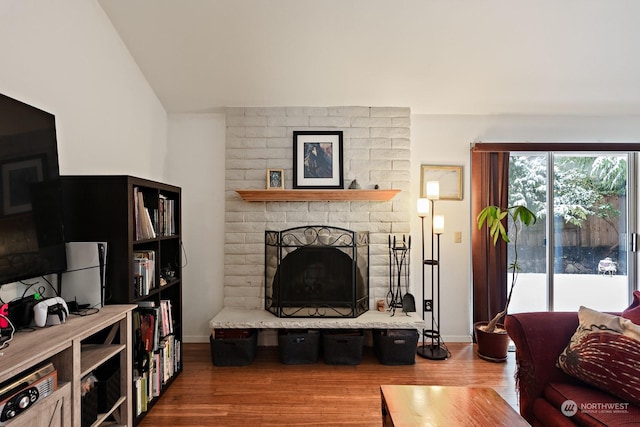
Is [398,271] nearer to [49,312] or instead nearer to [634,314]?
[634,314]

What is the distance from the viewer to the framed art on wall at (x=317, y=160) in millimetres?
3314

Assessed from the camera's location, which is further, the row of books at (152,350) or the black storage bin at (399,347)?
the black storage bin at (399,347)

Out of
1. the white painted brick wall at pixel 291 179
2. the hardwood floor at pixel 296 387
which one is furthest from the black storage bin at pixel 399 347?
the white painted brick wall at pixel 291 179

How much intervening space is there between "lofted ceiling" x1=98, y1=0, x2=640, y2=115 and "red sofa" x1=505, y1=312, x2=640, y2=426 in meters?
2.02

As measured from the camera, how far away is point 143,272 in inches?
86.4

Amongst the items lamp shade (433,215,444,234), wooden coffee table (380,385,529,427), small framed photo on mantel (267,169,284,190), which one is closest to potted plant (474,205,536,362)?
lamp shade (433,215,444,234)

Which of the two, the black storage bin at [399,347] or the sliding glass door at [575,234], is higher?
the sliding glass door at [575,234]

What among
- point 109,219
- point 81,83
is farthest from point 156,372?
point 81,83

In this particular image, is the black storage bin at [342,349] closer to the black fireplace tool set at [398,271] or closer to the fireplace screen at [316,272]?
the fireplace screen at [316,272]

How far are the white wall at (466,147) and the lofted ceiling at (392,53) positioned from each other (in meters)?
0.11

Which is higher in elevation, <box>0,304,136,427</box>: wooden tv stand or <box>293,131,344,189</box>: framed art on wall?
<box>293,131,344,189</box>: framed art on wall

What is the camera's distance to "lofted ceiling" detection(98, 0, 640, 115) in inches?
97.6

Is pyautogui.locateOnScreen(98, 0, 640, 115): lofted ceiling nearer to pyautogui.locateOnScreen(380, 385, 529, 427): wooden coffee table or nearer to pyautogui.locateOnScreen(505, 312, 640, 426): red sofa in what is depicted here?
pyautogui.locateOnScreen(505, 312, 640, 426): red sofa

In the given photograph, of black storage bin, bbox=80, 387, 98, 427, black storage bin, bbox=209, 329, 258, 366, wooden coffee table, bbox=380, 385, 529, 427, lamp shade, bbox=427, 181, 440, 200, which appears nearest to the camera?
wooden coffee table, bbox=380, 385, 529, 427
